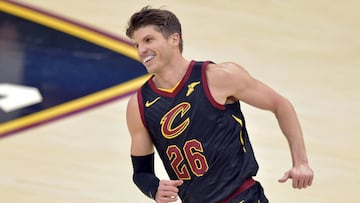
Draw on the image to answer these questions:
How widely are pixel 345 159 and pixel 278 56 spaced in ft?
4.26

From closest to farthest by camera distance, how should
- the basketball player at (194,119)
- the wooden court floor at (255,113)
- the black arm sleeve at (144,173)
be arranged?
the basketball player at (194,119) → the black arm sleeve at (144,173) → the wooden court floor at (255,113)

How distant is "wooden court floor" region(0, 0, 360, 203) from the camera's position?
18.8 ft

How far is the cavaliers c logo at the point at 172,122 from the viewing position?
162 inches

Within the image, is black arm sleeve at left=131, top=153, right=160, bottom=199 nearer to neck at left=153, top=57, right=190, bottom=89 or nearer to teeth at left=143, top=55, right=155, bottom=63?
neck at left=153, top=57, right=190, bottom=89

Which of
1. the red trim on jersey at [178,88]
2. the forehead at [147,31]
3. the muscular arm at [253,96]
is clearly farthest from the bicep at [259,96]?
the forehead at [147,31]

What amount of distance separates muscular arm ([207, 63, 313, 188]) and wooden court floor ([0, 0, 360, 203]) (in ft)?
4.92

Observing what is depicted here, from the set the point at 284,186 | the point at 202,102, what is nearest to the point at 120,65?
the point at 284,186

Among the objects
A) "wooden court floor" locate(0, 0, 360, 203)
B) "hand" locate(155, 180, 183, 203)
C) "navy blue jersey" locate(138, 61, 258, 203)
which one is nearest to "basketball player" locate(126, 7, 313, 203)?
"navy blue jersey" locate(138, 61, 258, 203)

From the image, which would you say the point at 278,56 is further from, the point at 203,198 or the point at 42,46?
the point at 203,198

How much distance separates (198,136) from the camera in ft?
13.5

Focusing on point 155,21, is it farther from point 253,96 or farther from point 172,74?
point 253,96

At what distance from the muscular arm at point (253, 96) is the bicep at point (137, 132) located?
0.35m

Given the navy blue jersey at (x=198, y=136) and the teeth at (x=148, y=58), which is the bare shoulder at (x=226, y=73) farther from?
the teeth at (x=148, y=58)

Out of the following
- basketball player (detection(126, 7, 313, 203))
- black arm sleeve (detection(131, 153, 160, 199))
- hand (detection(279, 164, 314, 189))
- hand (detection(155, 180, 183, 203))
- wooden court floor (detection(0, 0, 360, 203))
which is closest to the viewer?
hand (detection(155, 180, 183, 203))
